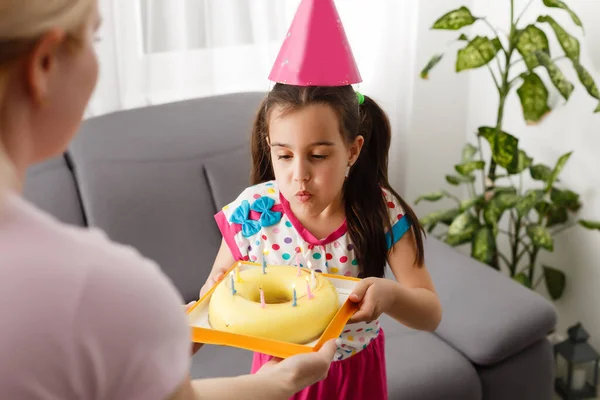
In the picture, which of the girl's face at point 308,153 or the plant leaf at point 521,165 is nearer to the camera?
the girl's face at point 308,153

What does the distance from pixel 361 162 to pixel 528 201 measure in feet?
3.65

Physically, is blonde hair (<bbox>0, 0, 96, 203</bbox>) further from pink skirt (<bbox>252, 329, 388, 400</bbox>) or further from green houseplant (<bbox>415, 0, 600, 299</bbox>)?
green houseplant (<bbox>415, 0, 600, 299</bbox>)

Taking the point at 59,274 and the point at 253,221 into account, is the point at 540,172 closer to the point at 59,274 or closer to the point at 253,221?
the point at 253,221

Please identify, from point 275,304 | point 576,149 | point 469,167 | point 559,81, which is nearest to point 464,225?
point 469,167

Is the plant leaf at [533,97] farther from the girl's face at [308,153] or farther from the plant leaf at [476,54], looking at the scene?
the girl's face at [308,153]

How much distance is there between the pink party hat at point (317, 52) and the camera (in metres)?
1.39

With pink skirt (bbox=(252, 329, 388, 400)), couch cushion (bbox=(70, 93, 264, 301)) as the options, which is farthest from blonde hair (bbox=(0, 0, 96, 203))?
couch cushion (bbox=(70, 93, 264, 301))

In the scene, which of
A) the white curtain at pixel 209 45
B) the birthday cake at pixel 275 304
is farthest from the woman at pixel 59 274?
the white curtain at pixel 209 45

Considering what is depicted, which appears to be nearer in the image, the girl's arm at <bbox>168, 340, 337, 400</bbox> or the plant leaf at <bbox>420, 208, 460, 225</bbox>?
the girl's arm at <bbox>168, 340, 337, 400</bbox>

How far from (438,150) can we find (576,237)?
71 cm

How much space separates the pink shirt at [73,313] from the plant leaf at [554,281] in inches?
87.3

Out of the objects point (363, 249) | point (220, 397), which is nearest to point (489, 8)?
point (363, 249)

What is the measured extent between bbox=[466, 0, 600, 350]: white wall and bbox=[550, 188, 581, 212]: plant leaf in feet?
0.09

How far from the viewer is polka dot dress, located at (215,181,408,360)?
1.45 meters
